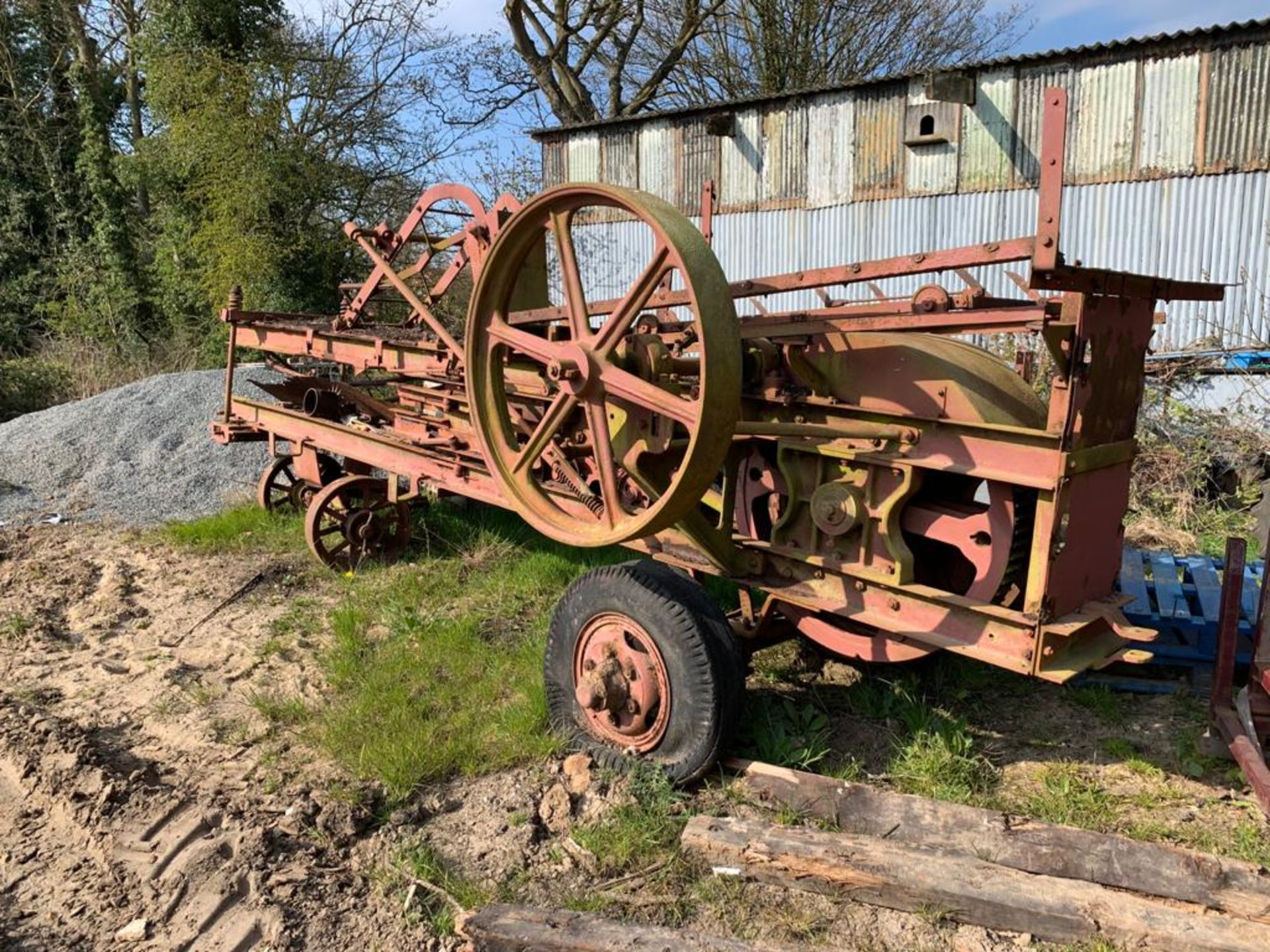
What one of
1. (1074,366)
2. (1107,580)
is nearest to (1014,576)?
(1107,580)

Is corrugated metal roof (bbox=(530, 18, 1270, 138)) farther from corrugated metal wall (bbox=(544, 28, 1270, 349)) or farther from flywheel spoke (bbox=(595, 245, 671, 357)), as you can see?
flywheel spoke (bbox=(595, 245, 671, 357))

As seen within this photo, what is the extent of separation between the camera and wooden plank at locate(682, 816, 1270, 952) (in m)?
2.41

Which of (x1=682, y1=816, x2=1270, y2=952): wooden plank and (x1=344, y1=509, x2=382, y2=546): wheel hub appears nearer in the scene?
(x1=682, y1=816, x2=1270, y2=952): wooden plank

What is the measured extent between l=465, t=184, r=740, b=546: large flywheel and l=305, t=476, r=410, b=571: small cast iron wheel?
2132mm

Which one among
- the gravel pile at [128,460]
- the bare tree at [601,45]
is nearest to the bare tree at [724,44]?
the bare tree at [601,45]

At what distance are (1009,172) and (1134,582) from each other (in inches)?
332

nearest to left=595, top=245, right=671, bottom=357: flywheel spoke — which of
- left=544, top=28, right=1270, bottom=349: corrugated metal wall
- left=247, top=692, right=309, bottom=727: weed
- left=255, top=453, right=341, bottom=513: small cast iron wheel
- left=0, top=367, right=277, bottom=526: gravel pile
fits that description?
left=247, top=692, right=309, bottom=727: weed

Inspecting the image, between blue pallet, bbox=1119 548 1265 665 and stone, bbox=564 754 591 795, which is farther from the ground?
blue pallet, bbox=1119 548 1265 665

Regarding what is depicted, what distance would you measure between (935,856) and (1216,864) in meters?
0.74

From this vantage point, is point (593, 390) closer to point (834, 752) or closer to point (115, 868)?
point (834, 752)

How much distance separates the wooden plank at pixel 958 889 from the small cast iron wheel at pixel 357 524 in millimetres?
3460

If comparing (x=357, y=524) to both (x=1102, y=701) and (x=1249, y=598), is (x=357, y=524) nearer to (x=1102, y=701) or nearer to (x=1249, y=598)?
(x=1102, y=701)

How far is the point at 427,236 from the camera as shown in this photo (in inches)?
206

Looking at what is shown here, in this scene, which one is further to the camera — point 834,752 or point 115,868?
point 834,752
